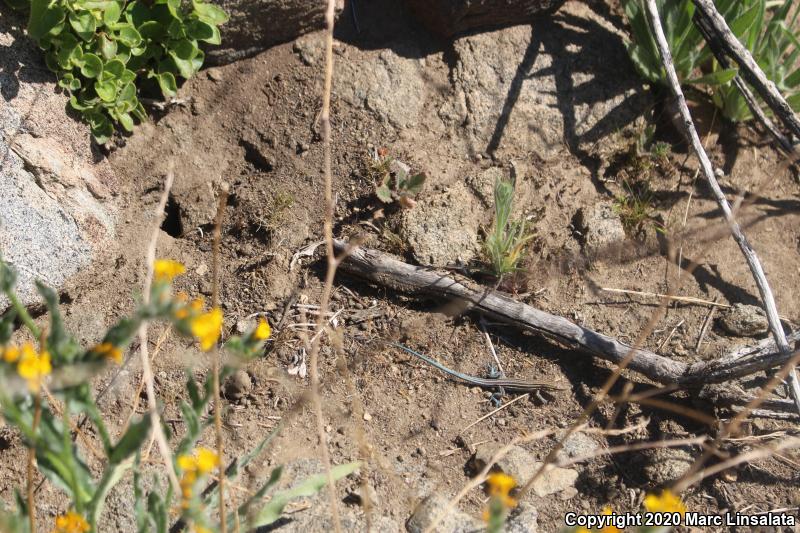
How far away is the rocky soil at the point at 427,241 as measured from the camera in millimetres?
2496

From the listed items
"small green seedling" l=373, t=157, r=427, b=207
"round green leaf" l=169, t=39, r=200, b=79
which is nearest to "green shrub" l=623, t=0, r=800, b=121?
"small green seedling" l=373, t=157, r=427, b=207

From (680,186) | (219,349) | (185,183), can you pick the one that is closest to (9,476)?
(219,349)

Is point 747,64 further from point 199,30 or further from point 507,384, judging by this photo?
point 199,30

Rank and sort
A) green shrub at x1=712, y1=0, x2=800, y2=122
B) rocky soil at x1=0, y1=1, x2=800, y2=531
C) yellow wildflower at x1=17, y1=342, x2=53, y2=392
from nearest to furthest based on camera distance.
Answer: yellow wildflower at x1=17, y1=342, x2=53, y2=392 < rocky soil at x1=0, y1=1, x2=800, y2=531 < green shrub at x1=712, y1=0, x2=800, y2=122

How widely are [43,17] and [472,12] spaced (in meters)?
1.71

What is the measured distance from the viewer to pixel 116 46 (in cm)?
278

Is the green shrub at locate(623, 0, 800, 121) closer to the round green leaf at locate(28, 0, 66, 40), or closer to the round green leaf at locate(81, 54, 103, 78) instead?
the round green leaf at locate(81, 54, 103, 78)

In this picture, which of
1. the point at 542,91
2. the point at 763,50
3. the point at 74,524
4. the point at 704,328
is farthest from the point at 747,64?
the point at 74,524

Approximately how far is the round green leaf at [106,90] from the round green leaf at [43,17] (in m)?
0.25

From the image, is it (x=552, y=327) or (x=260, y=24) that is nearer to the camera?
(x=552, y=327)

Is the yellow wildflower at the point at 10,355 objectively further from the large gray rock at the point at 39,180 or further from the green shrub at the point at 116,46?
the green shrub at the point at 116,46

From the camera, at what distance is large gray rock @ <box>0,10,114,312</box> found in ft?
8.45

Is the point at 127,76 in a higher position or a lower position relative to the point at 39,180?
higher

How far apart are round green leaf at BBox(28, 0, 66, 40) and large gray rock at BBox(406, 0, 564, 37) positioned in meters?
1.47
